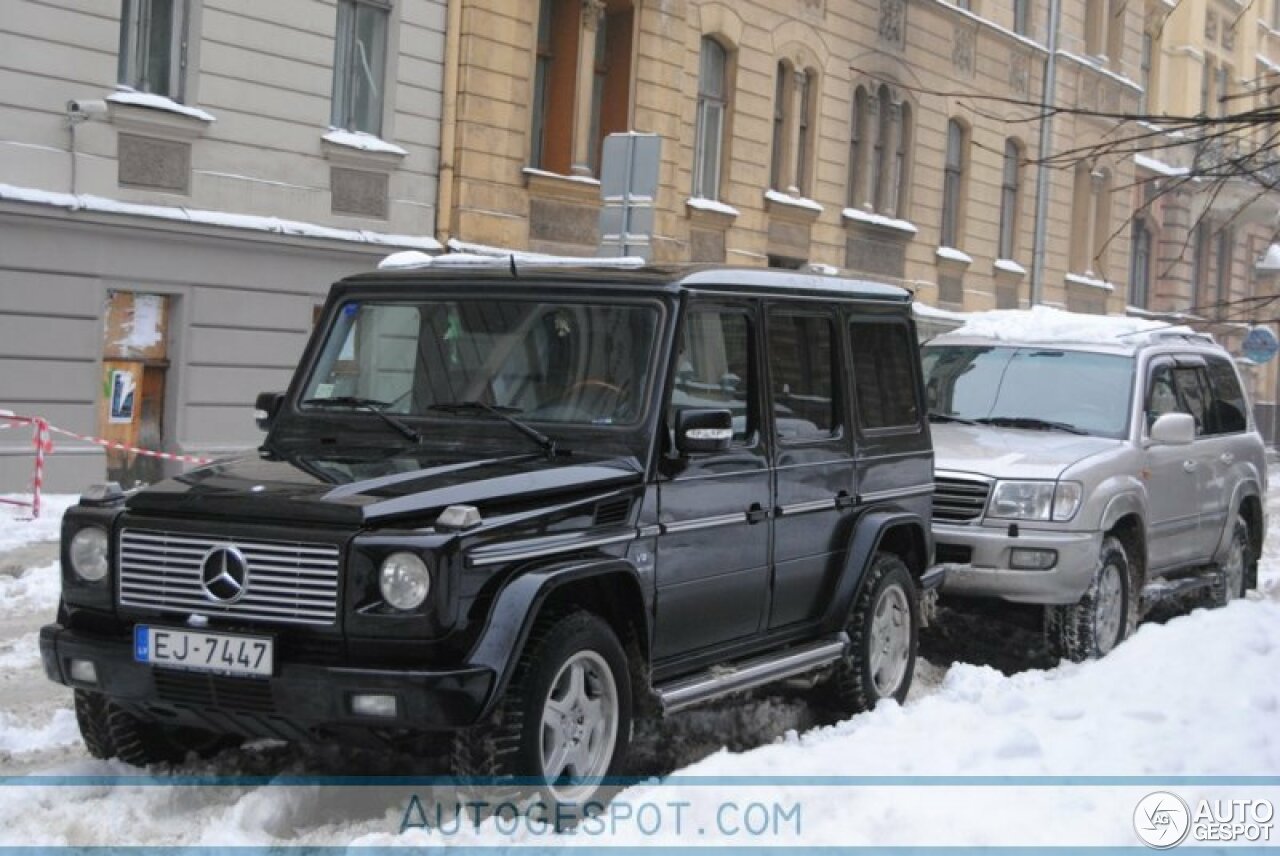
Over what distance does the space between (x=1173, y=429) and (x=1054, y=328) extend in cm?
152

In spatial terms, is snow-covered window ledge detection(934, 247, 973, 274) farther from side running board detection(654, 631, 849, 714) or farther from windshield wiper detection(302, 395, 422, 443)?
windshield wiper detection(302, 395, 422, 443)

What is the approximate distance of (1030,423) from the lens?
35.2ft

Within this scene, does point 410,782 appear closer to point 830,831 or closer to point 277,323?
point 830,831

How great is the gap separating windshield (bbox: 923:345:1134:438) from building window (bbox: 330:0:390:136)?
9256mm

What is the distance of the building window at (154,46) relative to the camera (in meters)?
16.4

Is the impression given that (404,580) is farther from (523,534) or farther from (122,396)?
(122,396)

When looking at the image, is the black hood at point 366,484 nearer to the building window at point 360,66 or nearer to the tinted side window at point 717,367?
the tinted side window at point 717,367

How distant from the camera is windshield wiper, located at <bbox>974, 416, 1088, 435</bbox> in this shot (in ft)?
34.8

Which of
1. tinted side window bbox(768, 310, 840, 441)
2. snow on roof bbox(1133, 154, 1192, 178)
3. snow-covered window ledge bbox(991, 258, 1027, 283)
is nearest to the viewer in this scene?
tinted side window bbox(768, 310, 840, 441)

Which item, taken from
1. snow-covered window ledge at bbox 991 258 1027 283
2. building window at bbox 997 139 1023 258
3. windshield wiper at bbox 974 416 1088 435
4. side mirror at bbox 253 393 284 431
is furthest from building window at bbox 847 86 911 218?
side mirror at bbox 253 393 284 431

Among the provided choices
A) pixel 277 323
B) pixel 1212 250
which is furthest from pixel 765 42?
pixel 1212 250

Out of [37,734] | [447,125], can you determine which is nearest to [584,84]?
[447,125]

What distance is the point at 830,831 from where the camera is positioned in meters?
5.28

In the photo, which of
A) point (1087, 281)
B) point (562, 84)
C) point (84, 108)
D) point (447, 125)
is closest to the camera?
point (84, 108)
